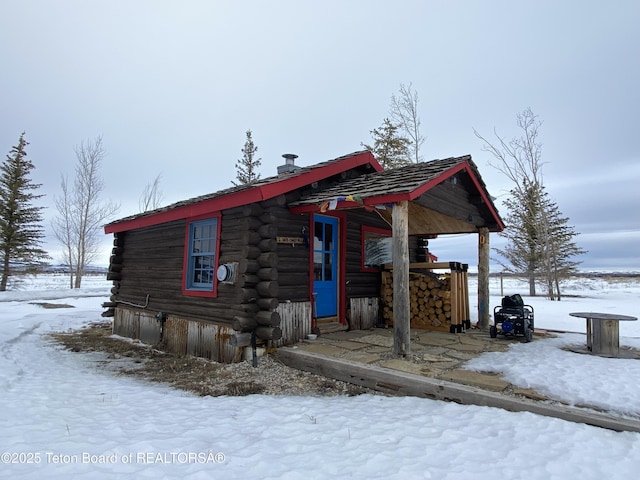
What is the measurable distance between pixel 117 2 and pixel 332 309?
12972 millimetres

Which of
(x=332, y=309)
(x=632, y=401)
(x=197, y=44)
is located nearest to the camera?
(x=632, y=401)

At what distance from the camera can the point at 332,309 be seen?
25.9 feet

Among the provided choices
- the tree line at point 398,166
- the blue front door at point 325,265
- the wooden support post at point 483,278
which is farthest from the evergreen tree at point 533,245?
the blue front door at point 325,265

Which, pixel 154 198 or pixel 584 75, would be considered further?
pixel 154 198

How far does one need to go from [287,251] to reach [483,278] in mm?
5415

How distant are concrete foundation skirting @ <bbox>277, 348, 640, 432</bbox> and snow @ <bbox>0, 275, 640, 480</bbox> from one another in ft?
0.31

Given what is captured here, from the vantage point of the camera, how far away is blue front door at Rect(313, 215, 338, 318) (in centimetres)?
757

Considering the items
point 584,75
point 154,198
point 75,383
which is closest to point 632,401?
point 75,383

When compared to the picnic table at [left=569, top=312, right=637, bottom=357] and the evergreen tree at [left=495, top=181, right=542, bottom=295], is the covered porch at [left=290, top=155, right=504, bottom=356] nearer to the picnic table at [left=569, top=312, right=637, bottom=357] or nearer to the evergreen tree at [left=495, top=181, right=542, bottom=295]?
the picnic table at [left=569, top=312, right=637, bottom=357]

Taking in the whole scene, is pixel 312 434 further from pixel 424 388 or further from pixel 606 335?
pixel 606 335

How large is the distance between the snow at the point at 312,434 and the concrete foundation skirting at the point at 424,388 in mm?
94

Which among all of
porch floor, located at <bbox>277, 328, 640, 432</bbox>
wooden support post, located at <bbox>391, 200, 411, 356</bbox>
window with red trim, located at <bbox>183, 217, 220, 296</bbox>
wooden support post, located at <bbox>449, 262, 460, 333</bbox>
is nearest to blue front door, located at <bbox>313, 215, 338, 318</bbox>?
porch floor, located at <bbox>277, 328, 640, 432</bbox>

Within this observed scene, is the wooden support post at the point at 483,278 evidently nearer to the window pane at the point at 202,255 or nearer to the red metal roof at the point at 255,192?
the red metal roof at the point at 255,192

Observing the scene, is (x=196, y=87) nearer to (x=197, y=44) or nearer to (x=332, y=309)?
(x=197, y=44)
